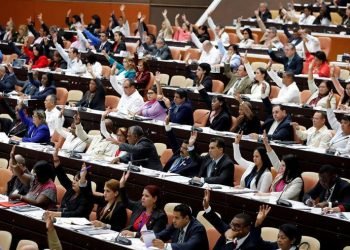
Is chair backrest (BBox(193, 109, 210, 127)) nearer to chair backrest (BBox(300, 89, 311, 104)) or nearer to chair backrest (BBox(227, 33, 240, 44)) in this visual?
chair backrest (BBox(300, 89, 311, 104))

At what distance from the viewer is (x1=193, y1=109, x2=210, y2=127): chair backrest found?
37.4ft

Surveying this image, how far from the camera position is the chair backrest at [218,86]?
1291cm

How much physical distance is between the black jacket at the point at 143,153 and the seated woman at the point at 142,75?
3620 mm

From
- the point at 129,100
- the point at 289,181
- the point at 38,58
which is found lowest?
the point at 289,181

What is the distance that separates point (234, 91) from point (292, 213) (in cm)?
499

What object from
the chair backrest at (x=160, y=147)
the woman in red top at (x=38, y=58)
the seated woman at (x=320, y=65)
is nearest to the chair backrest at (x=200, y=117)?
the chair backrest at (x=160, y=147)

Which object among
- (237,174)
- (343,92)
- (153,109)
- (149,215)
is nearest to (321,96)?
(343,92)

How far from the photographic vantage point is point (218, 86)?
12938 mm

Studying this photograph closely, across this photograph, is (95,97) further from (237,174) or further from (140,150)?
(237,174)

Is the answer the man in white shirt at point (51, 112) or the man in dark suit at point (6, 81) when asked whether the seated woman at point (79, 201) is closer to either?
the man in white shirt at point (51, 112)

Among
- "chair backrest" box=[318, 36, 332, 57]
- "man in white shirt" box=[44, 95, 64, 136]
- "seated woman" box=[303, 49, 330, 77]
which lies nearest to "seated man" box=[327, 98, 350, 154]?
"seated woman" box=[303, 49, 330, 77]

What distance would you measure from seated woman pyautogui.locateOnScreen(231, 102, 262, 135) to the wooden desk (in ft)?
6.12

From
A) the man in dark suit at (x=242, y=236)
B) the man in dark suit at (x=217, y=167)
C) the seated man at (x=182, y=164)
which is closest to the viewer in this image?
the man in dark suit at (x=242, y=236)

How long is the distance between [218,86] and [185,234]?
581 centimetres
